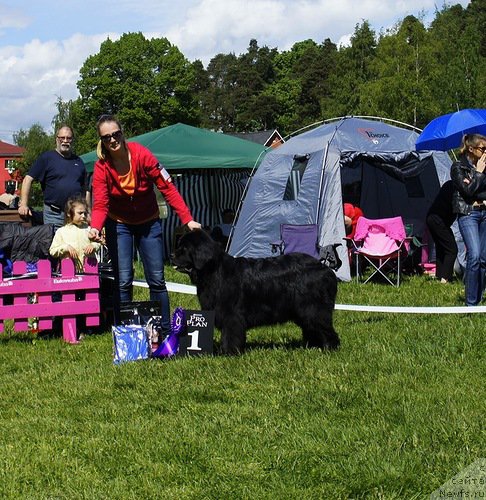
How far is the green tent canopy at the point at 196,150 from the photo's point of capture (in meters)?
13.7

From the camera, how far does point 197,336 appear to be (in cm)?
562

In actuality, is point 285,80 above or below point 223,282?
above

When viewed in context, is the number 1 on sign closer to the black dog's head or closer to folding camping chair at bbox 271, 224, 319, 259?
the black dog's head

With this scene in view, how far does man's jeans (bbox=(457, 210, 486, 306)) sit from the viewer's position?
718 cm

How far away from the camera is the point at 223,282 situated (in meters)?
5.57

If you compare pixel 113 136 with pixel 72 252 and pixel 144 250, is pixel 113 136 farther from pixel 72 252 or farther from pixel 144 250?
pixel 72 252

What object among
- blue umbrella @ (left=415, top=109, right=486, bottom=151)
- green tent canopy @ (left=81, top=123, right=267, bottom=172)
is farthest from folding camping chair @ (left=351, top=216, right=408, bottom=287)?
green tent canopy @ (left=81, top=123, right=267, bottom=172)

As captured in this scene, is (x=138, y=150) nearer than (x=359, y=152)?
Yes

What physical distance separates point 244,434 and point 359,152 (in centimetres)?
755

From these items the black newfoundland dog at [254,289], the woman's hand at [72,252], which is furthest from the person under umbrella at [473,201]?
the woman's hand at [72,252]

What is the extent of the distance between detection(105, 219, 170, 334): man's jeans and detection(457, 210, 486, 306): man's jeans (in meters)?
2.90

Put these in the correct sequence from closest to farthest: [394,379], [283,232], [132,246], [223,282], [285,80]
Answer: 1. [394,379]
2. [223,282]
3. [132,246]
4. [283,232]
5. [285,80]

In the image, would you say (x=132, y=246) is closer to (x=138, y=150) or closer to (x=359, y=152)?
(x=138, y=150)

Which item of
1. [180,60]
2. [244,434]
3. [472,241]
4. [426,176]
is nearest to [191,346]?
[244,434]
